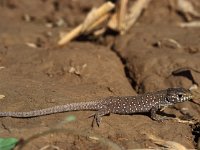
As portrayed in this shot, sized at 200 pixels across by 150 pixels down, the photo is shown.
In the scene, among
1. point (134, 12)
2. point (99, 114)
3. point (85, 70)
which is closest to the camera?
point (99, 114)

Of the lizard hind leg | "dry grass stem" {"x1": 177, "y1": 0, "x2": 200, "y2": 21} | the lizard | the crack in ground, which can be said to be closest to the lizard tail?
the lizard

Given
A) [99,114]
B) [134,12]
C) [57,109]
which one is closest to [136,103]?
[99,114]

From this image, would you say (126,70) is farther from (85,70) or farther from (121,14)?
(121,14)

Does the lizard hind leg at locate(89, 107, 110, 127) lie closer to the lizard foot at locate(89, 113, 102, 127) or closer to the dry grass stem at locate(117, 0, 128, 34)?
the lizard foot at locate(89, 113, 102, 127)

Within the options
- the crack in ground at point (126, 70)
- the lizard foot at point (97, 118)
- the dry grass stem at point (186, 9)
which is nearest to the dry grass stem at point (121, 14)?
the crack in ground at point (126, 70)

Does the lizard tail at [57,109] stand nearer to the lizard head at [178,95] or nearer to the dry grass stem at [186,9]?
the lizard head at [178,95]

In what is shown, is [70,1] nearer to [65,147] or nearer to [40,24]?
[40,24]

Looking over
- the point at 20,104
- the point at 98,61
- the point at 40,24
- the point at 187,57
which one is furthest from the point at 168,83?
the point at 40,24
